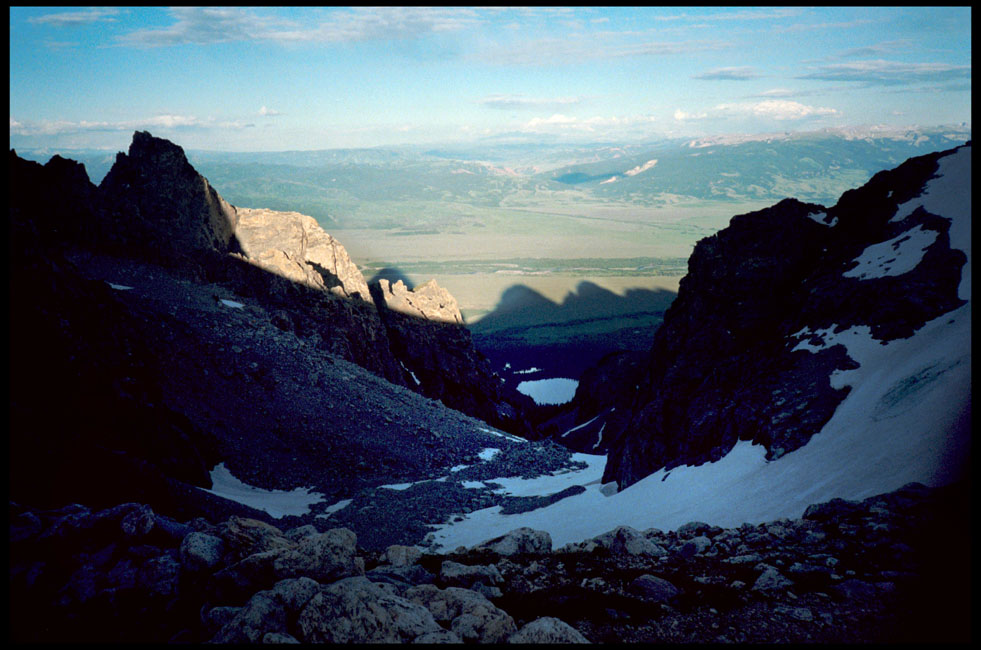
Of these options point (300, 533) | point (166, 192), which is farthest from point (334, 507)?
point (166, 192)

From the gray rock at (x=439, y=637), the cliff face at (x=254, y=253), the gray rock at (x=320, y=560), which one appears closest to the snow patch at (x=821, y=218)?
the cliff face at (x=254, y=253)

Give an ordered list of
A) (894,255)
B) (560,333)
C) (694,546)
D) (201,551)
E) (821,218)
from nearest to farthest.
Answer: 1. (201,551)
2. (694,546)
3. (894,255)
4. (821,218)
5. (560,333)

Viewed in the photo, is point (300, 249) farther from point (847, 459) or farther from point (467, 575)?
point (467, 575)

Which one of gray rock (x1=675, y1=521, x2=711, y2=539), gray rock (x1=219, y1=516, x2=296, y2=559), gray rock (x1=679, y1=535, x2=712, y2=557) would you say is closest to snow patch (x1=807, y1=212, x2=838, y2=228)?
gray rock (x1=675, y1=521, x2=711, y2=539)

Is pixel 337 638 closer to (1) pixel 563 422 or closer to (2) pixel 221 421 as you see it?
(2) pixel 221 421

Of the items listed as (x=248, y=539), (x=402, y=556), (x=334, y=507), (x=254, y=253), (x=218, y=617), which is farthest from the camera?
(x=254, y=253)

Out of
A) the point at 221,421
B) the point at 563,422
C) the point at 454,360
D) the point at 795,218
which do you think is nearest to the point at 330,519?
the point at 221,421
